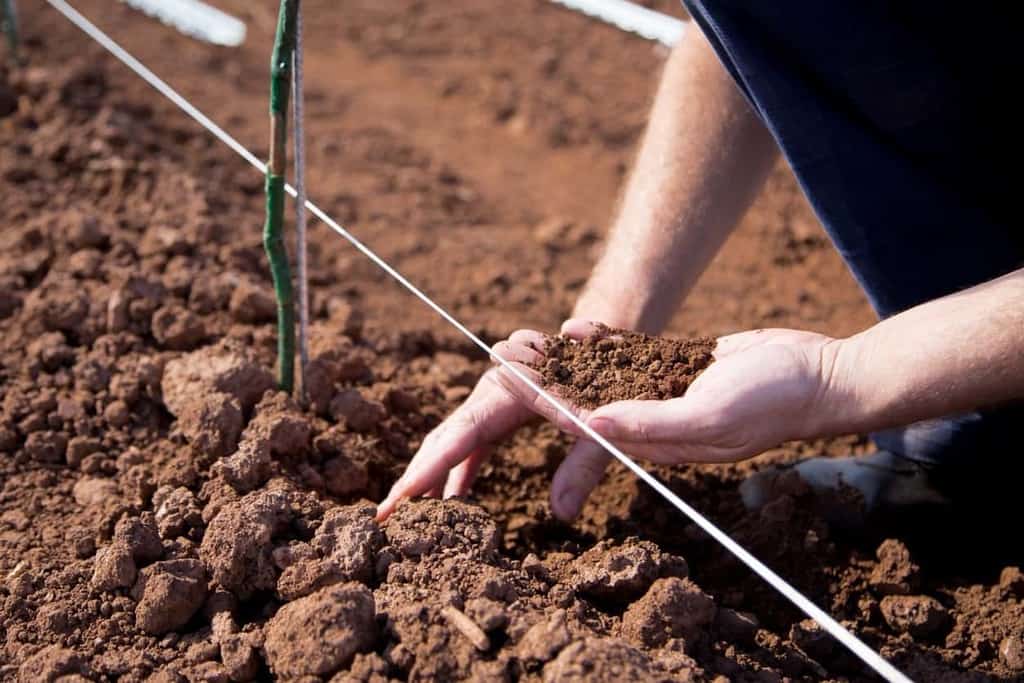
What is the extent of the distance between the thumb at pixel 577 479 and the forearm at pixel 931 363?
1.62 ft

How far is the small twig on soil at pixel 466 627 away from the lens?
4.83ft

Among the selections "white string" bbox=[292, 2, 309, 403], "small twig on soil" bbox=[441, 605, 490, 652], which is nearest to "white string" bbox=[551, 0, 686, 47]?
"white string" bbox=[292, 2, 309, 403]

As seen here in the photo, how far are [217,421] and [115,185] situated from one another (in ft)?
4.92

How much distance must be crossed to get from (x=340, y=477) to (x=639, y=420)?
717 millimetres

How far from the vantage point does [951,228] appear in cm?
206

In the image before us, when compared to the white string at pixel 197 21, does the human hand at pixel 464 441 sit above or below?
below

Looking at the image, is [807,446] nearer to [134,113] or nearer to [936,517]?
[936,517]

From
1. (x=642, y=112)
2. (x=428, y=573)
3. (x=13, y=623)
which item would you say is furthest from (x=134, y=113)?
(x=428, y=573)

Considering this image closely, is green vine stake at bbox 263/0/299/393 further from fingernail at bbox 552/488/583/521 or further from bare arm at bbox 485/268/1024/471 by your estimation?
bare arm at bbox 485/268/1024/471

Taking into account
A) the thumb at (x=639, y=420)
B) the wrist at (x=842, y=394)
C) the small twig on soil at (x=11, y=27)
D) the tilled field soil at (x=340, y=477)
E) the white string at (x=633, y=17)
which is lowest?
the tilled field soil at (x=340, y=477)

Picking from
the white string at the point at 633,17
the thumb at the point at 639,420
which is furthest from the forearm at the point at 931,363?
the white string at the point at 633,17

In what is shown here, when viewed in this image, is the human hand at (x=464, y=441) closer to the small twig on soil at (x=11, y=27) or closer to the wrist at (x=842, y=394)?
the wrist at (x=842, y=394)

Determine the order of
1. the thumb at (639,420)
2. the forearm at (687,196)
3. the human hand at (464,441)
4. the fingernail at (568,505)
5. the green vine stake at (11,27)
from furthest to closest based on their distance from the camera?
1. the green vine stake at (11,27)
2. the forearm at (687,196)
3. the fingernail at (568,505)
4. the human hand at (464,441)
5. the thumb at (639,420)

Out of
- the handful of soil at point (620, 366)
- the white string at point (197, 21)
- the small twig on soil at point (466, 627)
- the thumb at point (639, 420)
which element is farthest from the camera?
the white string at point (197, 21)
